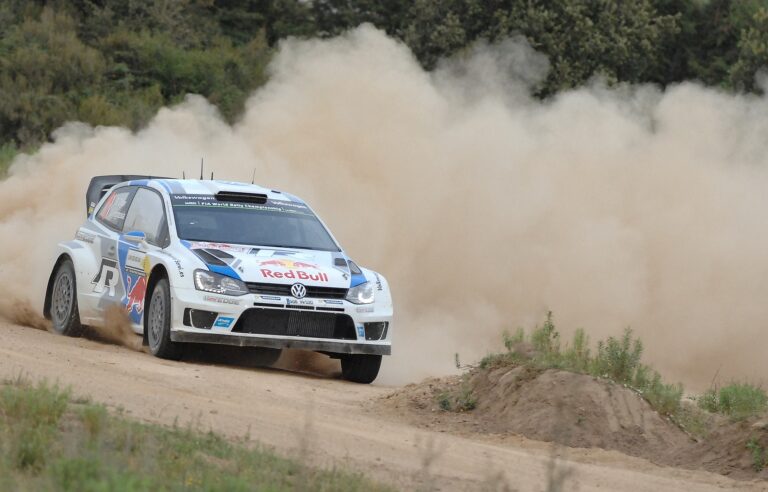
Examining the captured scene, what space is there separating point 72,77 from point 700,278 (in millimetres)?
21145

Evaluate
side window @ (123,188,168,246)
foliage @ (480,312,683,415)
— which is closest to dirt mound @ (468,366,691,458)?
foliage @ (480,312,683,415)

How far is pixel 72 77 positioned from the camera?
36250 millimetres

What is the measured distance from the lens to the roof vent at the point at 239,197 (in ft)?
47.1

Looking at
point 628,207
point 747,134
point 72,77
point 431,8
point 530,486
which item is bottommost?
point 530,486

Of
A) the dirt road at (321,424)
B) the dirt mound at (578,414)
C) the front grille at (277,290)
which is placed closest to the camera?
the dirt road at (321,424)

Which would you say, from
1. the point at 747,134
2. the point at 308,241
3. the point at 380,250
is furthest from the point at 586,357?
the point at 747,134

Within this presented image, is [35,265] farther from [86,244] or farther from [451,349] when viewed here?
[451,349]

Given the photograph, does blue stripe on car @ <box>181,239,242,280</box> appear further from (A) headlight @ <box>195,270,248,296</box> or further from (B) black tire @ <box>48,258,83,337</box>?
(B) black tire @ <box>48,258,83,337</box>

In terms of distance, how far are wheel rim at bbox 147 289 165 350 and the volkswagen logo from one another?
112cm

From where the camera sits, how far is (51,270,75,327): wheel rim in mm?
14813

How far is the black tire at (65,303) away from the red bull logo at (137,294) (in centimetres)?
108

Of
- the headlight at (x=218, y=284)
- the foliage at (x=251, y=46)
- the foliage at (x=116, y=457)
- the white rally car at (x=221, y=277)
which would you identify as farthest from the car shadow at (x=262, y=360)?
the foliage at (x=251, y=46)

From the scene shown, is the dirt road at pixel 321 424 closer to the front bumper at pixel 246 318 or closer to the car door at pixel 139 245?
the front bumper at pixel 246 318

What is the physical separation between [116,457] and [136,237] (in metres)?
6.74
